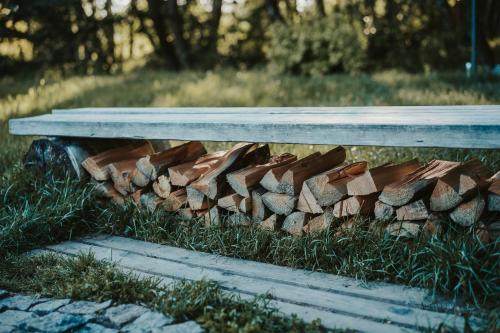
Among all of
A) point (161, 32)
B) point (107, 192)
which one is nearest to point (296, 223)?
point (107, 192)

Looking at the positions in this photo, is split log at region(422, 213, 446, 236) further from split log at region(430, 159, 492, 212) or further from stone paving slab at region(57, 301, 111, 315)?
stone paving slab at region(57, 301, 111, 315)

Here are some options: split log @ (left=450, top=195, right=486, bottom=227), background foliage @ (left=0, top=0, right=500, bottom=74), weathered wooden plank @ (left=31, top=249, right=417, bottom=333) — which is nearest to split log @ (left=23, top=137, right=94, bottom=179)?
weathered wooden plank @ (left=31, top=249, right=417, bottom=333)

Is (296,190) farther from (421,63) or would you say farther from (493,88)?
(421,63)

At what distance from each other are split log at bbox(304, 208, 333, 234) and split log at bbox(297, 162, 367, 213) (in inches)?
1.6

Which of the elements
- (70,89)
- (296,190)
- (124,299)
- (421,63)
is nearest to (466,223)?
(296,190)

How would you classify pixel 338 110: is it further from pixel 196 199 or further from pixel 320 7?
pixel 320 7

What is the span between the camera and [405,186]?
9.52 ft

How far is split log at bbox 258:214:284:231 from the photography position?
10.8 ft

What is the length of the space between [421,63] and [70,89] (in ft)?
22.6

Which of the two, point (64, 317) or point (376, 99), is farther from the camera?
point (376, 99)

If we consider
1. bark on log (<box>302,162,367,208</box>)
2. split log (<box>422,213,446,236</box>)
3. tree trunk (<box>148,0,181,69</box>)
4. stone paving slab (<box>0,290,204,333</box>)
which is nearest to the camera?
stone paving slab (<box>0,290,204,333</box>)

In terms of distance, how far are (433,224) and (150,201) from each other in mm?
1831

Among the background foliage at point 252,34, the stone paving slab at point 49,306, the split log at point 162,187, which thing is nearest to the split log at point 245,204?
the split log at point 162,187

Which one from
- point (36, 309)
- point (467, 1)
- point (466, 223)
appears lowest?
point (36, 309)
